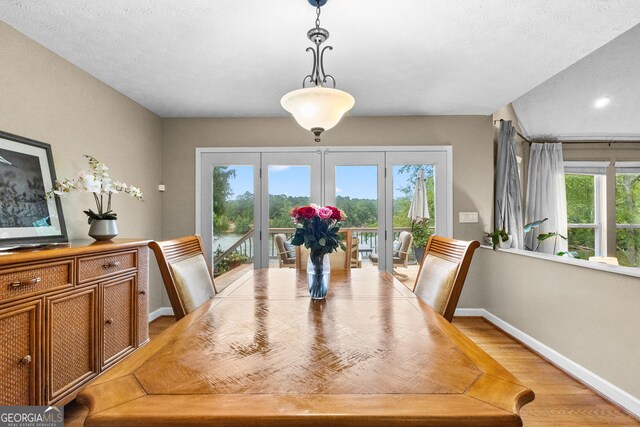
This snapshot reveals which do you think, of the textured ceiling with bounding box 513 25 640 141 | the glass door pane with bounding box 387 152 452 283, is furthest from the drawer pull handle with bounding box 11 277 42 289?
the textured ceiling with bounding box 513 25 640 141

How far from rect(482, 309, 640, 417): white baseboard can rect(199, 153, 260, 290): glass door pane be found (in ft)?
9.52

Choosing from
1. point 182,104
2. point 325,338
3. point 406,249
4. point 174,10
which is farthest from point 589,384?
point 182,104

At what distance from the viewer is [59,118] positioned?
99.4 inches

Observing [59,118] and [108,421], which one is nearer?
[108,421]

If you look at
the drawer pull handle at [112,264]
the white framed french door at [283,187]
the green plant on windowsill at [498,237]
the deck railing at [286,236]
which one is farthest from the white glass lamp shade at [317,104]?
the green plant on windowsill at [498,237]

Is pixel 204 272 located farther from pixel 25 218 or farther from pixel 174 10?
pixel 174 10

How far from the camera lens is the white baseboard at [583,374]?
200 cm

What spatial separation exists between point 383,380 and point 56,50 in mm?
3119

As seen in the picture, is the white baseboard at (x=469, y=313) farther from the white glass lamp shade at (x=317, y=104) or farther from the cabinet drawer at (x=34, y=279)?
the cabinet drawer at (x=34, y=279)

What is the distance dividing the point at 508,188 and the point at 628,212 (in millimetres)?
2895

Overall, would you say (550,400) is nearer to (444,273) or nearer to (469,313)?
(444,273)

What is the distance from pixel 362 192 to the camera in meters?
4.00

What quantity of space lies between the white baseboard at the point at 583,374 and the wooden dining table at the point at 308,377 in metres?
1.75

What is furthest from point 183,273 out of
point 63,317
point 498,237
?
point 498,237
